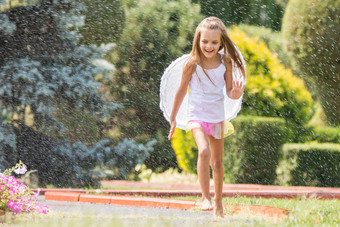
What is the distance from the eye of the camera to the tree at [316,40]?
10.5 metres

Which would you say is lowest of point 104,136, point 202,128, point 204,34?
point 104,136

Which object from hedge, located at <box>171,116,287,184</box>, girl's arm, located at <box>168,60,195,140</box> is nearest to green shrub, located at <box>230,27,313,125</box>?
hedge, located at <box>171,116,287,184</box>

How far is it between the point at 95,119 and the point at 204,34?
543cm

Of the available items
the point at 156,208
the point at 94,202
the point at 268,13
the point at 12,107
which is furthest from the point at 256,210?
the point at 268,13

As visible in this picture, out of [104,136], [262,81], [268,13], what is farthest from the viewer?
[268,13]

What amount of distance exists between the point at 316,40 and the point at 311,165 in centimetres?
244

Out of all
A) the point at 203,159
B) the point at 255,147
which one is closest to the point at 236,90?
the point at 203,159

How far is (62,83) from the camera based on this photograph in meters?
9.62

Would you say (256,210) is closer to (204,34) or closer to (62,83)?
(204,34)

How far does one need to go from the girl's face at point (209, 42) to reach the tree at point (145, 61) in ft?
25.7

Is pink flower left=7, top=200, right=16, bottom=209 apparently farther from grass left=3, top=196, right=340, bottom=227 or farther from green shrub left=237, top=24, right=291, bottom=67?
green shrub left=237, top=24, right=291, bottom=67

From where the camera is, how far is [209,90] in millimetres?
5027

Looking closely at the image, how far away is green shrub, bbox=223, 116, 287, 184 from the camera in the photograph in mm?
9781

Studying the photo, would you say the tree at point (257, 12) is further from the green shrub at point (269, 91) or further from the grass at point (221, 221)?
the grass at point (221, 221)
